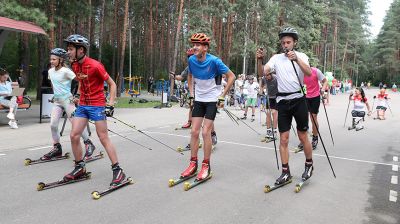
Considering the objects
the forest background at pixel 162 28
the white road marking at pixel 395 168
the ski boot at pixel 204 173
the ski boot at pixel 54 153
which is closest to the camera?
the ski boot at pixel 204 173

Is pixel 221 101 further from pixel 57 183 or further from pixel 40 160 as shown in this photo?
pixel 40 160

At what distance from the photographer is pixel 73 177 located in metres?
5.71

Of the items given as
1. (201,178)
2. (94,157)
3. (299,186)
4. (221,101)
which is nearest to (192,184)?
(201,178)

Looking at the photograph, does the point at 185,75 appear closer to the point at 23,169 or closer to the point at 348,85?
the point at 23,169

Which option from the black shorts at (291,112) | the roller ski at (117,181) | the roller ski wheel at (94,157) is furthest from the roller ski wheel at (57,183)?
the black shorts at (291,112)

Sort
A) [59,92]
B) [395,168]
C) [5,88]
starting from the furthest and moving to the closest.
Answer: [5,88]
[395,168]
[59,92]

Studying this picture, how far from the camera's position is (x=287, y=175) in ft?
19.3

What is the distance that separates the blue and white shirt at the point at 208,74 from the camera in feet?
19.7

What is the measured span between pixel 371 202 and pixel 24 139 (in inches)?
303

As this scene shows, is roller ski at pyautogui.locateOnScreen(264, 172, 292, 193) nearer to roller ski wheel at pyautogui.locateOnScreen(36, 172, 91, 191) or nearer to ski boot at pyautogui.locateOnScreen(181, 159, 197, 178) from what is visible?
ski boot at pyautogui.locateOnScreen(181, 159, 197, 178)

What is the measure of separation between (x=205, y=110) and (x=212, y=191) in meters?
1.29

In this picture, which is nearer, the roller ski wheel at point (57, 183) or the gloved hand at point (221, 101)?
the roller ski wheel at point (57, 183)

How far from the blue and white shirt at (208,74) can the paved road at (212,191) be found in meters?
1.29

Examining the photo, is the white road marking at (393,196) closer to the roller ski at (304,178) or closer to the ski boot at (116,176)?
the roller ski at (304,178)
